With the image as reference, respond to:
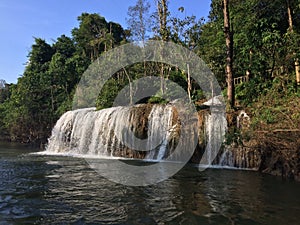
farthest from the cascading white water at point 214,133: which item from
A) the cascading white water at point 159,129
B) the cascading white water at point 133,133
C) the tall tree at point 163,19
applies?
the tall tree at point 163,19

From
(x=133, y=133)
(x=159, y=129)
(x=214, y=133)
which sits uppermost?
(x=159, y=129)

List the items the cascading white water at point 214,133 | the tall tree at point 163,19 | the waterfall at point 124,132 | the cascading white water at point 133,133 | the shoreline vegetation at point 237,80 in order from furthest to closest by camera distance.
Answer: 1. the tall tree at point 163,19
2. the waterfall at point 124,132
3. the cascading white water at point 133,133
4. the cascading white water at point 214,133
5. the shoreline vegetation at point 237,80

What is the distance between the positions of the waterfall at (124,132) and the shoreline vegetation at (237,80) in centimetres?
296

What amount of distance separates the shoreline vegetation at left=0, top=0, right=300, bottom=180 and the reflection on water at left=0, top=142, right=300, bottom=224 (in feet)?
4.71

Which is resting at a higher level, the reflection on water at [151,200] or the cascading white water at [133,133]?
the cascading white water at [133,133]

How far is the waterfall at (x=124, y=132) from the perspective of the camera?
14078mm

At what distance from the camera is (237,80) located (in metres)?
21.5

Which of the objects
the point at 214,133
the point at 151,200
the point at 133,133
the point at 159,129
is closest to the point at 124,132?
the point at 133,133

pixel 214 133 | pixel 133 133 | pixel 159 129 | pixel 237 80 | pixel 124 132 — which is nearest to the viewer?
pixel 214 133

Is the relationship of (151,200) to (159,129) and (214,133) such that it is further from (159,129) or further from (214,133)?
(159,129)

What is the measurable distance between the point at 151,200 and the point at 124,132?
927 cm

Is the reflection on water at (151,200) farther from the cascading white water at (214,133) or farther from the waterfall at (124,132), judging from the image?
the waterfall at (124,132)

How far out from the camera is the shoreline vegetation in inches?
372

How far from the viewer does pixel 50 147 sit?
20.2 m
